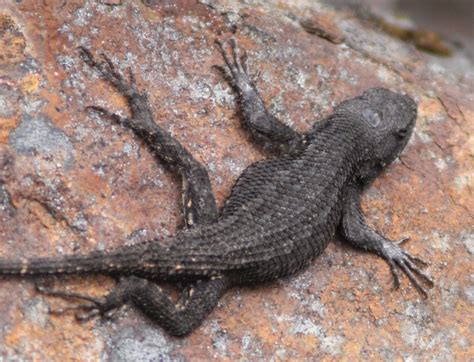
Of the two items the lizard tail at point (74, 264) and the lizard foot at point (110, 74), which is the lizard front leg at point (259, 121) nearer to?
the lizard foot at point (110, 74)

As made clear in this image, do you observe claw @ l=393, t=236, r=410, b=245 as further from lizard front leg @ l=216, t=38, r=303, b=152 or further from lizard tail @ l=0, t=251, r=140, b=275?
lizard tail @ l=0, t=251, r=140, b=275

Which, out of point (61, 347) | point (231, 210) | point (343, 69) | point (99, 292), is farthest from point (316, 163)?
point (61, 347)

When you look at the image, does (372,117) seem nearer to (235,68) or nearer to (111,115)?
(235,68)

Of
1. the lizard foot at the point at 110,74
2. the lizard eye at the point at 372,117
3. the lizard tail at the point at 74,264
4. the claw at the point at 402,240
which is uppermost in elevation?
the lizard foot at the point at 110,74

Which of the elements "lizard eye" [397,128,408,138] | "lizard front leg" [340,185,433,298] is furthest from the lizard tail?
"lizard eye" [397,128,408,138]

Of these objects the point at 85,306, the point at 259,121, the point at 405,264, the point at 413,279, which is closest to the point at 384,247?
the point at 405,264

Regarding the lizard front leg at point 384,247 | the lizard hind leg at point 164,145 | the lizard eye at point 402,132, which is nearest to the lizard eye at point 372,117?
the lizard eye at point 402,132

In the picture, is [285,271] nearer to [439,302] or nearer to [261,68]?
[439,302]
